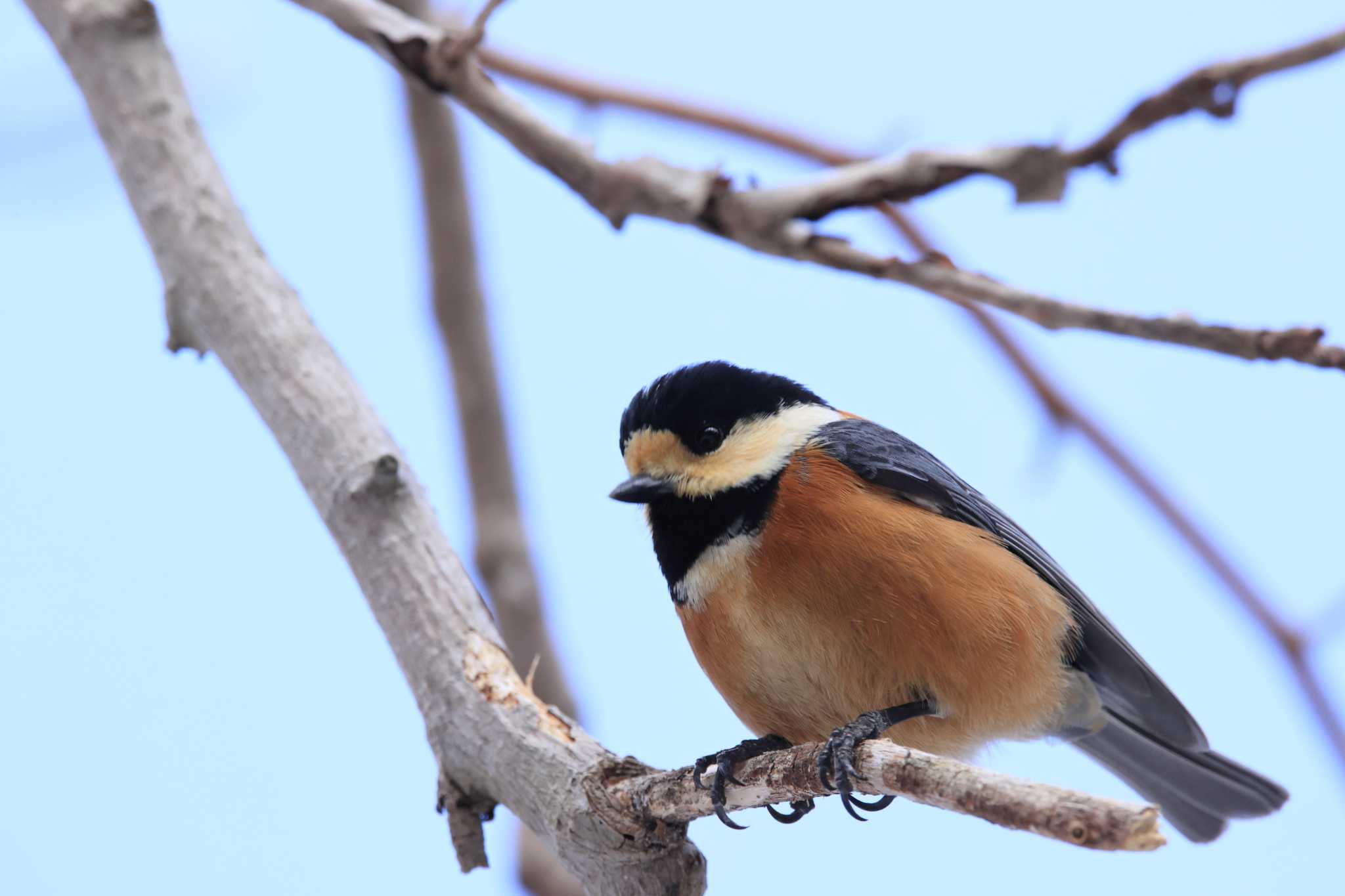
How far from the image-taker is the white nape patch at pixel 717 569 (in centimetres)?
265

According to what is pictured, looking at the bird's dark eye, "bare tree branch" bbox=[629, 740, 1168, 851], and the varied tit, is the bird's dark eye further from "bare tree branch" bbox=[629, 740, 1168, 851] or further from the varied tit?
"bare tree branch" bbox=[629, 740, 1168, 851]

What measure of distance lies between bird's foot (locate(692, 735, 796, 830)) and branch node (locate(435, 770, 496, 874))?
1.62ft

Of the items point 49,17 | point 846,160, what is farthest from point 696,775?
point 49,17

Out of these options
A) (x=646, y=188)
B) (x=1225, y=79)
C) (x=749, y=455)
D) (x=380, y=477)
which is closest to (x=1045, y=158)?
(x=1225, y=79)

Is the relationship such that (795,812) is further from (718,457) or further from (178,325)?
(178,325)

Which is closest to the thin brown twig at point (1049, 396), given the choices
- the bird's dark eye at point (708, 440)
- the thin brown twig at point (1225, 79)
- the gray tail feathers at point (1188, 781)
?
the gray tail feathers at point (1188, 781)

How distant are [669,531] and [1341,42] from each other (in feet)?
5.37

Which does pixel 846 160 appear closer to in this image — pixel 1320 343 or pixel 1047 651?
pixel 1047 651

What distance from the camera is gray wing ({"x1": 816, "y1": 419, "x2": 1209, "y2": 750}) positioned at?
9.46 feet

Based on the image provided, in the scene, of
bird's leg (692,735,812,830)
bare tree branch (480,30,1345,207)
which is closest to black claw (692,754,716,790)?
bird's leg (692,735,812,830)

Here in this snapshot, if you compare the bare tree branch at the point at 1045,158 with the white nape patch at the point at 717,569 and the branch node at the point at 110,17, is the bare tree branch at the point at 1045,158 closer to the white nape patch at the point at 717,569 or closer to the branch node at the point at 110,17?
the white nape patch at the point at 717,569

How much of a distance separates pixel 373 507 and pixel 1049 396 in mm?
1977

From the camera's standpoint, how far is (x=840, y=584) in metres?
2.58

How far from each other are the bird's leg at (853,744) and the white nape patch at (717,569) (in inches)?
15.6
